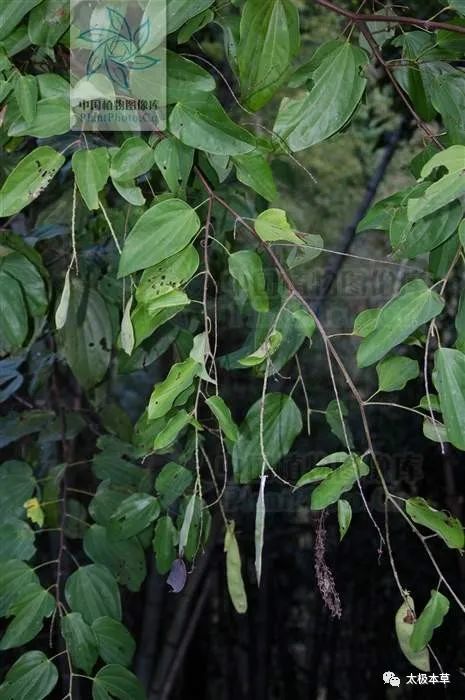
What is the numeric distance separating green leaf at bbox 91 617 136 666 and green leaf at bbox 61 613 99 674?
0.04 ft

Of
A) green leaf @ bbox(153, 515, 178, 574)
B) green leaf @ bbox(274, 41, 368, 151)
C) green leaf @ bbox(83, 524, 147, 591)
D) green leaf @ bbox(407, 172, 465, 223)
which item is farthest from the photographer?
green leaf @ bbox(83, 524, 147, 591)

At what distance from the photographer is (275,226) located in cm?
54

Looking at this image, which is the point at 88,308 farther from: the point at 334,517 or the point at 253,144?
the point at 334,517

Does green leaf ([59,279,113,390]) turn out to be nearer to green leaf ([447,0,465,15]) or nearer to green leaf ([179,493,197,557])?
green leaf ([179,493,197,557])

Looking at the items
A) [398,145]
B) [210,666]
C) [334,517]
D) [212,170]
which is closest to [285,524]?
[334,517]

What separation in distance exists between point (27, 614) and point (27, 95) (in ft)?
1.50

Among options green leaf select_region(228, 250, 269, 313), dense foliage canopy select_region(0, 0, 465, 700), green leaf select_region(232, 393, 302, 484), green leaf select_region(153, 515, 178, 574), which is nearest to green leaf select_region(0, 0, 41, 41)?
dense foliage canopy select_region(0, 0, 465, 700)

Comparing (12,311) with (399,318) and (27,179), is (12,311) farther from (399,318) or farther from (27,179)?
(399,318)

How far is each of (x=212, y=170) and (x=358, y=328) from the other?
0.22 meters

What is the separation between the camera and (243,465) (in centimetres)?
68

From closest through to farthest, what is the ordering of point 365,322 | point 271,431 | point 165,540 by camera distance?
point 365,322 < point 271,431 < point 165,540

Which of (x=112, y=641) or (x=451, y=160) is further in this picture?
(x=112, y=641)

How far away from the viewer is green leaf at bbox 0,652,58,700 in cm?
73

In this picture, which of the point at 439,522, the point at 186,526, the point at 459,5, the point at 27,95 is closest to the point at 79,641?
the point at 186,526
